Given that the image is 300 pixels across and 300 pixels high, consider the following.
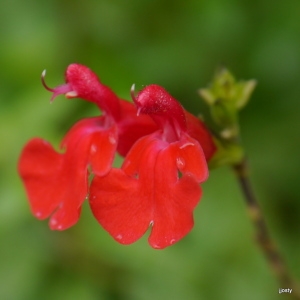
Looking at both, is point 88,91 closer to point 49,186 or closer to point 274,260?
point 49,186

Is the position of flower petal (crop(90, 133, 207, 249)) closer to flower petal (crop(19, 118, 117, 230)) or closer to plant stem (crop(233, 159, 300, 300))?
flower petal (crop(19, 118, 117, 230))

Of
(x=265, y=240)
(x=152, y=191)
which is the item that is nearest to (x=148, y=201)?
(x=152, y=191)

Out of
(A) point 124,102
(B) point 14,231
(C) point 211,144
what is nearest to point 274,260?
(C) point 211,144

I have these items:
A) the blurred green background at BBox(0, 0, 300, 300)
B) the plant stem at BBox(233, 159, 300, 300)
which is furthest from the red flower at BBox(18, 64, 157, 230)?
the blurred green background at BBox(0, 0, 300, 300)

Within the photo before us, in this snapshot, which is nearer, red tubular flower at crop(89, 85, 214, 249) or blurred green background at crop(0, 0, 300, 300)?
red tubular flower at crop(89, 85, 214, 249)

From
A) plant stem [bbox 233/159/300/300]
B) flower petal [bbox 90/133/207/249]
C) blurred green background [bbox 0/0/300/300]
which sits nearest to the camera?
flower petal [bbox 90/133/207/249]

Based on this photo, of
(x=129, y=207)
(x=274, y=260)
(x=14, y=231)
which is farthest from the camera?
(x=14, y=231)

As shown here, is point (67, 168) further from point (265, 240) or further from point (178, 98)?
point (178, 98)

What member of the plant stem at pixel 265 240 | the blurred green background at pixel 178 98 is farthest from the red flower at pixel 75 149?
the blurred green background at pixel 178 98
